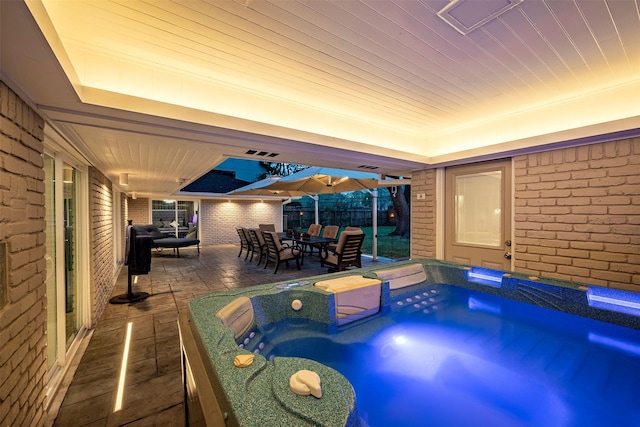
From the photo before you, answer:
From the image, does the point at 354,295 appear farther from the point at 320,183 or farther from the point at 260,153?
the point at 320,183

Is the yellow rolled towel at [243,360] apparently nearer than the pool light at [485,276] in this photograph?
Yes

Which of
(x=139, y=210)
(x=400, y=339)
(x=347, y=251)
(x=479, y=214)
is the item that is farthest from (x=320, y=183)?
(x=139, y=210)

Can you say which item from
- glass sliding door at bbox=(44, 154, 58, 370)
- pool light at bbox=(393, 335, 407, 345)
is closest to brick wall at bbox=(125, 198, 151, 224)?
glass sliding door at bbox=(44, 154, 58, 370)

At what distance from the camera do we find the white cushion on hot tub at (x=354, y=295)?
257cm

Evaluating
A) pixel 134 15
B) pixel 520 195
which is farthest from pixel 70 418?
pixel 520 195

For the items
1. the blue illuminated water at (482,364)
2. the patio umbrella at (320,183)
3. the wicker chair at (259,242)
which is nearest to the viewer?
the blue illuminated water at (482,364)

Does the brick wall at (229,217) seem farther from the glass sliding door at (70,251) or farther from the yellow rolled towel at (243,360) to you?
the yellow rolled towel at (243,360)

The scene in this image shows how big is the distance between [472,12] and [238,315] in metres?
2.51

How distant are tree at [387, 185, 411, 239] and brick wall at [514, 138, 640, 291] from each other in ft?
26.2

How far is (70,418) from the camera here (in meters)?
1.86

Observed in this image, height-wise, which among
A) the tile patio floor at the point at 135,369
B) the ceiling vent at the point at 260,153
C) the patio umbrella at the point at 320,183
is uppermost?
the patio umbrella at the point at 320,183

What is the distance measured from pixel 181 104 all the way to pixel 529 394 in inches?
134

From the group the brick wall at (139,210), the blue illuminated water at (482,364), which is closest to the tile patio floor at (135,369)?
the blue illuminated water at (482,364)

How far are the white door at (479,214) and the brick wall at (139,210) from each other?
1184cm
